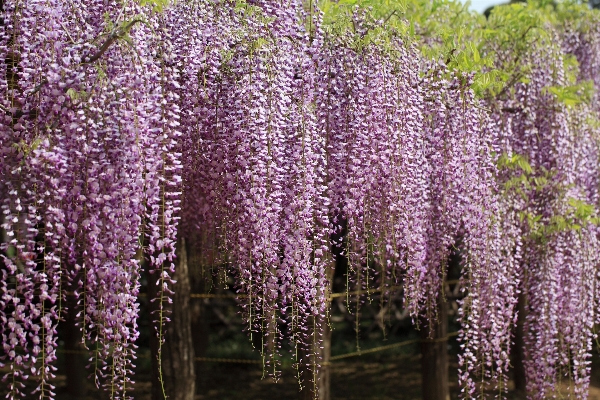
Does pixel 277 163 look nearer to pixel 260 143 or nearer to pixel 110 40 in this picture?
pixel 260 143

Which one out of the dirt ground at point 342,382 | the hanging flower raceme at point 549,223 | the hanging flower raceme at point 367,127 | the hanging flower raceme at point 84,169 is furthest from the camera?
the dirt ground at point 342,382

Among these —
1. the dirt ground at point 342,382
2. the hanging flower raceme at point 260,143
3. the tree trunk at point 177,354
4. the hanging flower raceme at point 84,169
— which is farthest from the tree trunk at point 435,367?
the hanging flower raceme at point 84,169

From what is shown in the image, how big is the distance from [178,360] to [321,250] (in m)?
1.75

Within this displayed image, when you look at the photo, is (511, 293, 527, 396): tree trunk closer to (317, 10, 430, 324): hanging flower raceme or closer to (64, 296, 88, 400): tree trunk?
(317, 10, 430, 324): hanging flower raceme

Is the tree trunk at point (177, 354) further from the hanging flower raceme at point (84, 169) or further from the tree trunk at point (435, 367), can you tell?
the tree trunk at point (435, 367)

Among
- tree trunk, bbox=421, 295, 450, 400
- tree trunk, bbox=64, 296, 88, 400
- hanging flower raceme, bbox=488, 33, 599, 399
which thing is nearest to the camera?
hanging flower raceme, bbox=488, 33, 599, 399

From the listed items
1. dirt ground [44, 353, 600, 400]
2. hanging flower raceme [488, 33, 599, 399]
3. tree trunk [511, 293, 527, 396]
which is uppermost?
hanging flower raceme [488, 33, 599, 399]

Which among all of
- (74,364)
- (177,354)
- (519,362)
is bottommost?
(519,362)

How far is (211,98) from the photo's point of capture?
407cm

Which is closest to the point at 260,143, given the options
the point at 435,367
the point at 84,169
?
the point at 84,169

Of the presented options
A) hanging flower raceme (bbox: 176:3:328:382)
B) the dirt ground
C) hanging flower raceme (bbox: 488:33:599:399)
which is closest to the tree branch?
hanging flower raceme (bbox: 176:3:328:382)

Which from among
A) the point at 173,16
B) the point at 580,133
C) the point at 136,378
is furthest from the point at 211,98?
the point at 136,378

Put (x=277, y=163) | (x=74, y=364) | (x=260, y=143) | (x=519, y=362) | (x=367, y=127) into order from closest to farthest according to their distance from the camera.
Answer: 1. (x=260, y=143)
2. (x=277, y=163)
3. (x=367, y=127)
4. (x=74, y=364)
5. (x=519, y=362)

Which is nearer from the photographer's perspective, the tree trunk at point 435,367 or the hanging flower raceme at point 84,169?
the hanging flower raceme at point 84,169
